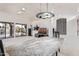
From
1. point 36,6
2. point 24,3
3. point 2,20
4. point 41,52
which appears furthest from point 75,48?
point 2,20

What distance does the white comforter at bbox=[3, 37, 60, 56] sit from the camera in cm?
183

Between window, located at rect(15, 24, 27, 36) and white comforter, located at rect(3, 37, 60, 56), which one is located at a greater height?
window, located at rect(15, 24, 27, 36)

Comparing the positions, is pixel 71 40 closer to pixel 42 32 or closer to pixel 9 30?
pixel 42 32

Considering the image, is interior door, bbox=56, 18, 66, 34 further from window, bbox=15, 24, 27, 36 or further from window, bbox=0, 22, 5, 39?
window, bbox=0, 22, 5, 39

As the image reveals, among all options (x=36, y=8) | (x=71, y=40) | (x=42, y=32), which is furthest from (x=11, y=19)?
(x=71, y=40)

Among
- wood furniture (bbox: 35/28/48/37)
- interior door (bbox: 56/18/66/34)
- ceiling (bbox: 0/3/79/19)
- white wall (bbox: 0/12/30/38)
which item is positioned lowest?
wood furniture (bbox: 35/28/48/37)

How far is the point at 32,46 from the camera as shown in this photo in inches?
72.7

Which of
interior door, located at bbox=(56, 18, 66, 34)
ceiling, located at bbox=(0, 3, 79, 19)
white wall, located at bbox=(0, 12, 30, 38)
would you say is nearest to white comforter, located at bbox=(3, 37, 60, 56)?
interior door, located at bbox=(56, 18, 66, 34)

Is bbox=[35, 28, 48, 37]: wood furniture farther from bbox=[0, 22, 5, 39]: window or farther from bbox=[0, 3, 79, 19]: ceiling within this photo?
bbox=[0, 22, 5, 39]: window

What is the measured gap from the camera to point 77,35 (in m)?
1.82

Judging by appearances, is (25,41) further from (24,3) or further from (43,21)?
(24,3)

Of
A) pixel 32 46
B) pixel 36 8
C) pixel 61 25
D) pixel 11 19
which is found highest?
pixel 36 8

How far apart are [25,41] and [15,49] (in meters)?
0.22

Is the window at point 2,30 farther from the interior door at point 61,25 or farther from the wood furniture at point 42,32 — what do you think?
the interior door at point 61,25
